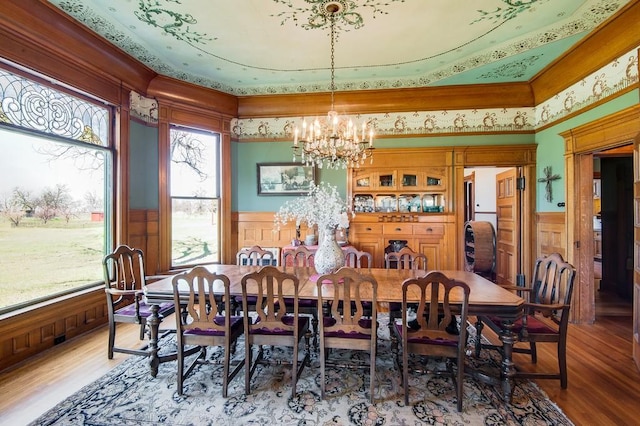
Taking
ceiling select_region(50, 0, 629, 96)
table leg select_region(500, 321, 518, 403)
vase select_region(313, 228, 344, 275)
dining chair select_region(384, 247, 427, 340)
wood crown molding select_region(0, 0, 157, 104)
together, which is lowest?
table leg select_region(500, 321, 518, 403)

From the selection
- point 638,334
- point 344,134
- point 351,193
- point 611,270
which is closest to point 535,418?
point 638,334

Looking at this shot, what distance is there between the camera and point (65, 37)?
3.06 meters

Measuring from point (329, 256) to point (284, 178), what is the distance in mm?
2543

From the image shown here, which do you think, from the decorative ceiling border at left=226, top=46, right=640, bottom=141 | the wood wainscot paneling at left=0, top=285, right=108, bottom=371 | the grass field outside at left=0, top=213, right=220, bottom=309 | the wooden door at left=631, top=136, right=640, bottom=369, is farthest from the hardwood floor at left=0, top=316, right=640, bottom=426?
the decorative ceiling border at left=226, top=46, right=640, bottom=141

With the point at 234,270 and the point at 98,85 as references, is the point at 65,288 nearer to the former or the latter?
the point at 234,270

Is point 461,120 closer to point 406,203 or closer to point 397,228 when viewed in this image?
point 406,203

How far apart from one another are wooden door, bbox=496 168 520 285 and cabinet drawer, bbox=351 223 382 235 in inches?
85.1

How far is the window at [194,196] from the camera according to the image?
15.1 feet

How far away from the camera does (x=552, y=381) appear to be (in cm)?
251

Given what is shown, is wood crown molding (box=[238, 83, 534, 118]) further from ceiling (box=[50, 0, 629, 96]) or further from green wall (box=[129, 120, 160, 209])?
green wall (box=[129, 120, 160, 209])

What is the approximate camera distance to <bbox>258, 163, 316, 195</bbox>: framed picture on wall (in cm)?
503

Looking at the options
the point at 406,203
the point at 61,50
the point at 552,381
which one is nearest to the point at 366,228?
the point at 406,203

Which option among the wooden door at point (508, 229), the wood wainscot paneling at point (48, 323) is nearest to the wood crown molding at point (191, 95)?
the wood wainscot paneling at point (48, 323)

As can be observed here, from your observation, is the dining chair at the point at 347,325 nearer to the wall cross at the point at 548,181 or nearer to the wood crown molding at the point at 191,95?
the wall cross at the point at 548,181
